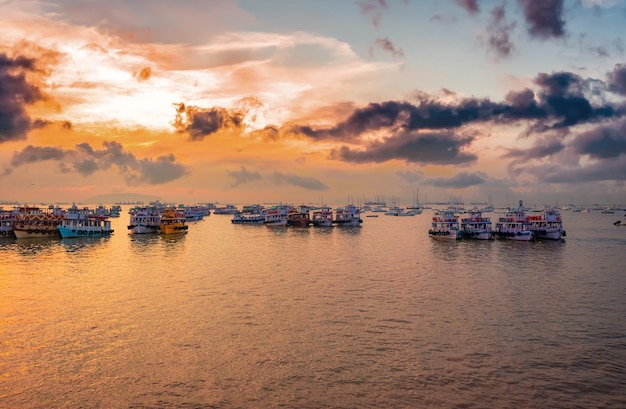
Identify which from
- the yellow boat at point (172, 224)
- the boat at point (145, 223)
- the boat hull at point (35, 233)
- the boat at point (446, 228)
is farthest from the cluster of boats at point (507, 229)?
the boat hull at point (35, 233)

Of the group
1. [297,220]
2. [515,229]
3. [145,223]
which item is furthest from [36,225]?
[515,229]

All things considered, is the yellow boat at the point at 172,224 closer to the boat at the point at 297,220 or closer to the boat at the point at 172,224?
the boat at the point at 172,224

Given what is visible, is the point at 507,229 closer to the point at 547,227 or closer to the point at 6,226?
the point at 547,227

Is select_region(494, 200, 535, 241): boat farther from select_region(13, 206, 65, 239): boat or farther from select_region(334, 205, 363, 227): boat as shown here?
select_region(13, 206, 65, 239): boat

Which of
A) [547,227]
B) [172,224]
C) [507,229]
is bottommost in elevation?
[507,229]

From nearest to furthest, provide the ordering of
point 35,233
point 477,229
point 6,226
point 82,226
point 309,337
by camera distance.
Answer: point 309,337 → point 35,233 → point 6,226 → point 82,226 → point 477,229

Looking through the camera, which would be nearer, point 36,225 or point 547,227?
point 36,225
